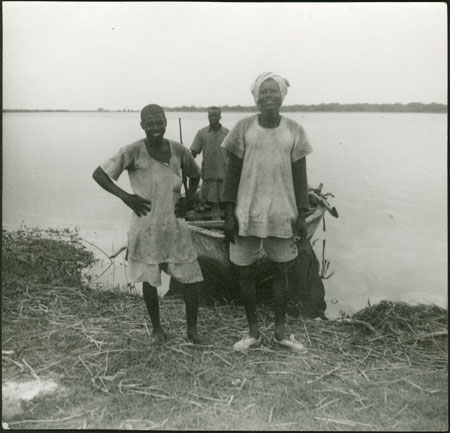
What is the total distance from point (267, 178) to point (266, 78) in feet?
2.18

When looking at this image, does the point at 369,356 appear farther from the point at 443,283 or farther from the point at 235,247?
the point at 443,283

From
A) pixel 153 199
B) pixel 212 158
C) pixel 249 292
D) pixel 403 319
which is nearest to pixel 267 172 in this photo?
pixel 153 199

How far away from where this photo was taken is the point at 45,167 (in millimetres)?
16312

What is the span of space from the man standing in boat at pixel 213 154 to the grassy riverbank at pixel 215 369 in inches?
111

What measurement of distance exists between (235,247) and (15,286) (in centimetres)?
248

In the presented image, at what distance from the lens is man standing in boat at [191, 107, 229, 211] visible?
714 centimetres

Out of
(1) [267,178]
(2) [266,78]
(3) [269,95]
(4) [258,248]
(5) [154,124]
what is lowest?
(4) [258,248]

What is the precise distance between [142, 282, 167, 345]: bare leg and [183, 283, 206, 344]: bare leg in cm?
21

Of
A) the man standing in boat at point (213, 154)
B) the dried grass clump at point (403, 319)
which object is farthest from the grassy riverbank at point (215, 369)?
the man standing in boat at point (213, 154)

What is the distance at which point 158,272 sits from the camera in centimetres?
356

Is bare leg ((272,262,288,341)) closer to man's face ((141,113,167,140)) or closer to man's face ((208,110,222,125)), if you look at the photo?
man's face ((141,113,167,140))

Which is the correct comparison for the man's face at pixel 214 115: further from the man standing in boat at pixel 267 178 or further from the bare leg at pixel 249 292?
the bare leg at pixel 249 292

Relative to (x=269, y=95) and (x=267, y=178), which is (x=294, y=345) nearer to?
(x=267, y=178)

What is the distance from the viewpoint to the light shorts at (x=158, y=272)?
353cm
